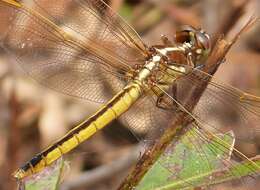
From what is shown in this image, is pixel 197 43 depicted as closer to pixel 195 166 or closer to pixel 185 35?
pixel 185 35

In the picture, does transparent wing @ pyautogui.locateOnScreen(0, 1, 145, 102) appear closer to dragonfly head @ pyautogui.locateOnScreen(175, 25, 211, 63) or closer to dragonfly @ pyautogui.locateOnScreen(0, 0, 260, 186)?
dragonfly @ pyautogui.locateOnScreen(0, 0, 260, 186)

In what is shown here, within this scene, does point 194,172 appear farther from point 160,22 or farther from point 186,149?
point 160,22

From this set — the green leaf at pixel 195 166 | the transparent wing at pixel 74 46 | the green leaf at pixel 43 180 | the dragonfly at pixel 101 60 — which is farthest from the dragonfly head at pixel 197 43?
the green leaf at pixel 43 180

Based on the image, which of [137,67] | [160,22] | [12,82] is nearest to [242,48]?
[160,22]

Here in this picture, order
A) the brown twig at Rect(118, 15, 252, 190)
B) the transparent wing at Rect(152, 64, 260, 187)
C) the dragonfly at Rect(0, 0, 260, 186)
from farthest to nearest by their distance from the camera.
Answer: the dragonfly at Rect(0, 0, 260, 186) → the transparent wing at Rect(152, 64, 260, 187) → the brown twig at Rect(118, 15, 252, 190)

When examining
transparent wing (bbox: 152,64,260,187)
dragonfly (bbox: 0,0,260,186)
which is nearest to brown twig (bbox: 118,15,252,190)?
transparent wing (bbox: 152,64,260,187)

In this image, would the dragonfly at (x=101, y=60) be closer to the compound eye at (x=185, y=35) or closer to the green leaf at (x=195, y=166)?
the compound eye at (x=185, y=35)

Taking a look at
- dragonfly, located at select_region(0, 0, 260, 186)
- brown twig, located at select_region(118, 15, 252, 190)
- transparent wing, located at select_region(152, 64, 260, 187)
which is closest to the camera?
brown twig, located at select_region(118, 15, 252, 190)

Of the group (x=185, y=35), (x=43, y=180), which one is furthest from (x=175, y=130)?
(x=185, y=35)
